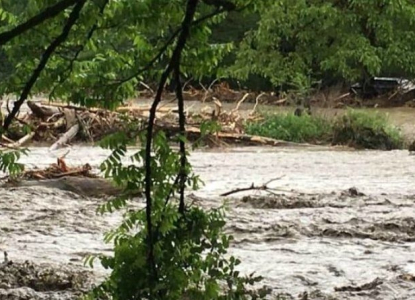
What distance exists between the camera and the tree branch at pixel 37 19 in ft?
11.4

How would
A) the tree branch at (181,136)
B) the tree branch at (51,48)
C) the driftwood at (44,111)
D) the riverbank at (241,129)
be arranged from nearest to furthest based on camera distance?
1. the tree branch at (51,48)
2. the tree branch at (181,136)
3. the riverbank at (241,129)
4. the driftwood at (44,111)

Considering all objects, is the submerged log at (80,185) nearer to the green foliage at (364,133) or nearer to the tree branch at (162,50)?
the tree branch at (162,50)

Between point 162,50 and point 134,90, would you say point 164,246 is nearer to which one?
point 134,90

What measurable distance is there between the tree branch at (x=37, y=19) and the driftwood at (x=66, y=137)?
1425 cm

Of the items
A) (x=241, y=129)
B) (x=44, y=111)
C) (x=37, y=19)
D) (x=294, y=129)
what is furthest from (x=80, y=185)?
(x=294, y=129)

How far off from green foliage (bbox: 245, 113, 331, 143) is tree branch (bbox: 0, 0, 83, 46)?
16.6 m

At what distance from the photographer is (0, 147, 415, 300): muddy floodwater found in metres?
7.02

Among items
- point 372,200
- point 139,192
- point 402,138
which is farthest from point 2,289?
point 402,138

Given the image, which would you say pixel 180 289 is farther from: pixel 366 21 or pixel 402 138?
pixel 366 21

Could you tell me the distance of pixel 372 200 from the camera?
10.5 metres

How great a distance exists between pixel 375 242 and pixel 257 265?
1.32 m

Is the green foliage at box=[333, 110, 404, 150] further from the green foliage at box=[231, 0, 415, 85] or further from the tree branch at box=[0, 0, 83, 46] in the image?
the tree branch at box=[0, 0, 83, 46]

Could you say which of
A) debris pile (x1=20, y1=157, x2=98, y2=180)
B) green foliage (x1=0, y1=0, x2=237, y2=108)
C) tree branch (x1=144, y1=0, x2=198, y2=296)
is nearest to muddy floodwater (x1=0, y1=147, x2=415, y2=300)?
debris pile (x1=20, y1=157, x2=98, y2=180)

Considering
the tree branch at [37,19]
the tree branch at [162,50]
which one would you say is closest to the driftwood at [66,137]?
the tree branch at [162,50]
